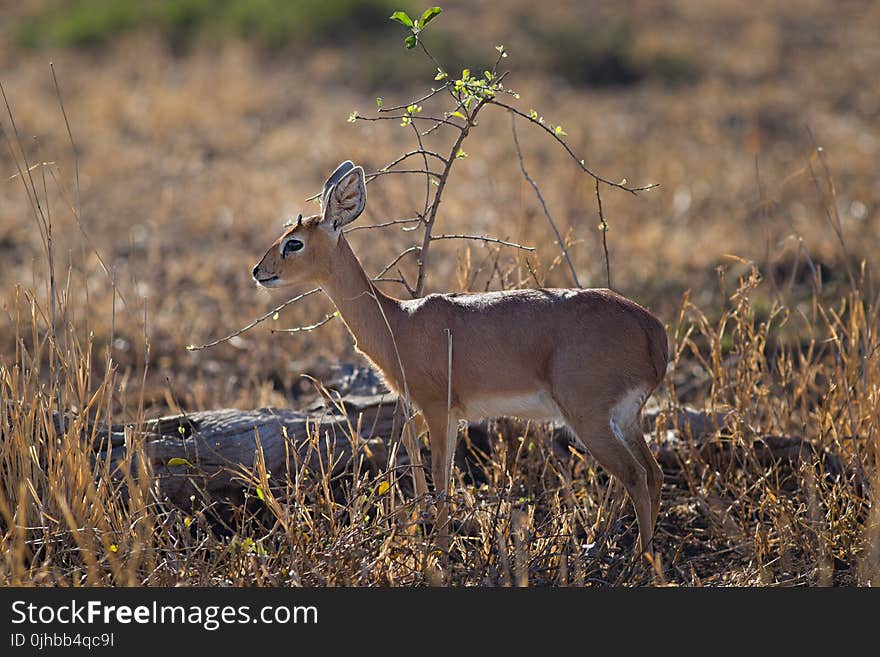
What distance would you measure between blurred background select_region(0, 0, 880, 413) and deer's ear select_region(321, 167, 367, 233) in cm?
81

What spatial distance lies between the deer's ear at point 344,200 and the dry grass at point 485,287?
883mm

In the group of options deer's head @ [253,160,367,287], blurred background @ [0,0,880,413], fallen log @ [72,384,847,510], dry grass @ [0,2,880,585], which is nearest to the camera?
dry grass @ [0,2,880,585]

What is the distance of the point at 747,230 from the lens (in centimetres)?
1000

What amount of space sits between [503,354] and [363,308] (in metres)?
0.71

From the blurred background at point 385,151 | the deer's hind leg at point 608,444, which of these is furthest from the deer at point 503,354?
the blurred background at point 385,151

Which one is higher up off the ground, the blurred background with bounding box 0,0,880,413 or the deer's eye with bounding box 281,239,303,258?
the blurred background with bounding box 0,0,880,413

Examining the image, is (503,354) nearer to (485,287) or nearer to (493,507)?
(493,507)

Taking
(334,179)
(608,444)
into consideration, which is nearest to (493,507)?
(608,444)

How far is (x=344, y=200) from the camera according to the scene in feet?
15.7

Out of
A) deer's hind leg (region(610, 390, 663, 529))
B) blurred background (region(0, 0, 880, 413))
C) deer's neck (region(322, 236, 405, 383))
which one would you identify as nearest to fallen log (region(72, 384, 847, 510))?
deer's neck (region(322, 236, 405, 383))

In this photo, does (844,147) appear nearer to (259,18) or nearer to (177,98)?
(177,98)

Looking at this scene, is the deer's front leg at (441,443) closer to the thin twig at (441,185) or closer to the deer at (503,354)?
the deer at (503,354)

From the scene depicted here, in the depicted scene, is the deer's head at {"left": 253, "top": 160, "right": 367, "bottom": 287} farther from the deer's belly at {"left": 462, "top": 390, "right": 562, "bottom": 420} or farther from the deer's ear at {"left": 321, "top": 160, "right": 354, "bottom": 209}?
the deer's belly at {"left": 462, "top": 390, "right": 562, "bottom": 420}

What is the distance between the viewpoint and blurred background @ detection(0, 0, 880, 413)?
301 inches
